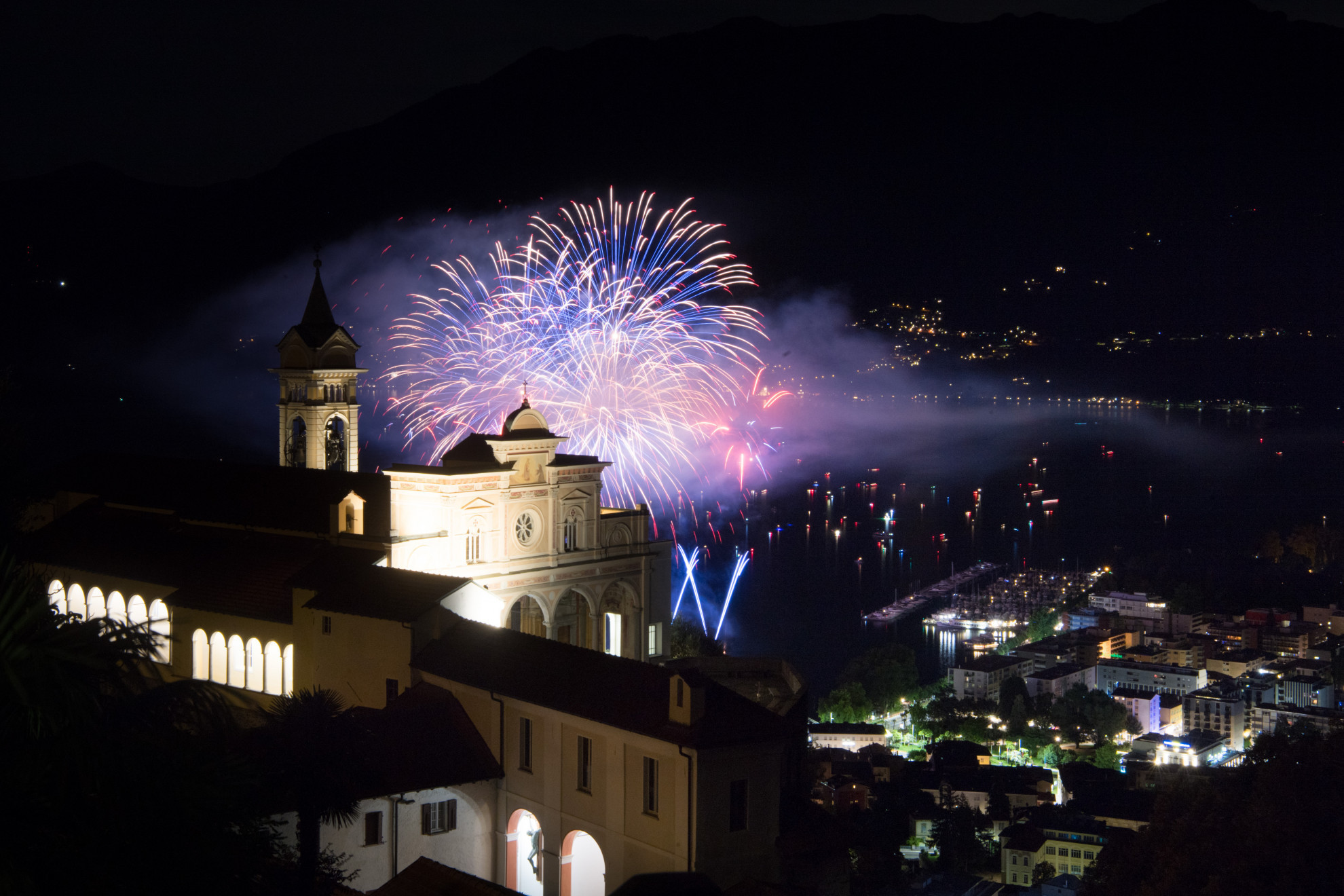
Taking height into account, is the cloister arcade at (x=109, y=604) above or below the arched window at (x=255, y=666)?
above

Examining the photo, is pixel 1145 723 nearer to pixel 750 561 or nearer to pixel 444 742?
pixel 750 561

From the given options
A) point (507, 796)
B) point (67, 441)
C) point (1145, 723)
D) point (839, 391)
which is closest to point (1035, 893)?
point (507, 796)

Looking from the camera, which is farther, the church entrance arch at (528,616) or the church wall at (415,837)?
the church entrance arch at (528,616)

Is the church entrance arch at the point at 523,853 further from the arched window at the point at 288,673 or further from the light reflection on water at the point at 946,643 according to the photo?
the light reflection on water at the point at 946,643

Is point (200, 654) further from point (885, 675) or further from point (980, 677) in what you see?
point (980, 677)

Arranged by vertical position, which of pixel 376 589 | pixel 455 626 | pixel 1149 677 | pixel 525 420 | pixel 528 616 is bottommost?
pixel 1149 677

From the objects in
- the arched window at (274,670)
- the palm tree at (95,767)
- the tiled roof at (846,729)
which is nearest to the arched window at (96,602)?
the arched window at (274,670)

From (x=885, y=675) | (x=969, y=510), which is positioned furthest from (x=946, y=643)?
(x=969, y=510)
